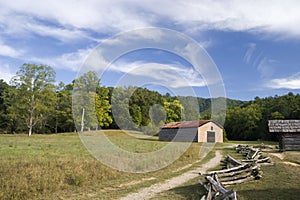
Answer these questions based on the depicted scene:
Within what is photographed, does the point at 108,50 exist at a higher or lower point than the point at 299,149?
higher

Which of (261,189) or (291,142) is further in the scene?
(291,142)

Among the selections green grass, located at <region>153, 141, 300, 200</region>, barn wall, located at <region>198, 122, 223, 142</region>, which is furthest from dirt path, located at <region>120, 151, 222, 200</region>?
barn wall, located at <region>198, 122, 223, 142</region>

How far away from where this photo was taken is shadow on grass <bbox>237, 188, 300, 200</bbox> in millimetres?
8578

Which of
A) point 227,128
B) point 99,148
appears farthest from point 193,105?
point 227,128

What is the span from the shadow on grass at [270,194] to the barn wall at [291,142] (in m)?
16.5

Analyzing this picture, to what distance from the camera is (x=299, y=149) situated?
24109mm

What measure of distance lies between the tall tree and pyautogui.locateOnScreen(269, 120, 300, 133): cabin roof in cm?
3264

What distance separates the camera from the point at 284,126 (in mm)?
24625

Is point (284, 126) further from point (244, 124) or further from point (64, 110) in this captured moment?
point (64, 110)

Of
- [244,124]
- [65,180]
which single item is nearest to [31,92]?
[65,180]

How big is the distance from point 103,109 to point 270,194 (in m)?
25.9

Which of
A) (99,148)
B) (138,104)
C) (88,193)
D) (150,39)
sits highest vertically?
(150,39)

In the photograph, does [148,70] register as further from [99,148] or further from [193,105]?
[99,148]

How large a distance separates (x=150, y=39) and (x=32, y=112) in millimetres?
33987
